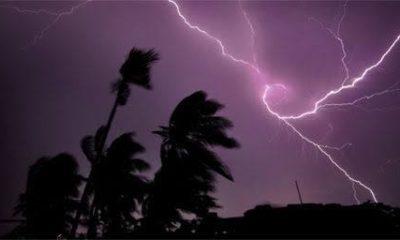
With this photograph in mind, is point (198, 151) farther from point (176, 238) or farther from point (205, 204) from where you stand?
point (176, 238)

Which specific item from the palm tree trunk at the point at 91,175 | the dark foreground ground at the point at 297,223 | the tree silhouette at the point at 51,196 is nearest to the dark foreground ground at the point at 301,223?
the dark foreground ground at the point at 297,223

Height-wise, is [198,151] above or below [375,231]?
above

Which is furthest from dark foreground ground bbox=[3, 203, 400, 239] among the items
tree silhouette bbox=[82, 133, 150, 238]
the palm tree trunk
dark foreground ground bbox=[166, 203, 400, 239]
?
tree silhouette bbox=[82, 133, 150, 238]

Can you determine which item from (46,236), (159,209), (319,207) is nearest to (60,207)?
(46,236)

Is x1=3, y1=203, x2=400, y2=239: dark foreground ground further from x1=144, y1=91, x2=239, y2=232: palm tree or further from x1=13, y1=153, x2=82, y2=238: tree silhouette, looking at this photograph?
x1=13, y1=153, x2=82, y2=238: tree silhouette

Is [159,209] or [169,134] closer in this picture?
[159,209]

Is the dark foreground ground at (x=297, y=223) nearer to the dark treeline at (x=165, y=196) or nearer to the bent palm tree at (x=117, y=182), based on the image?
the dark treeline at (x=165, y=196)

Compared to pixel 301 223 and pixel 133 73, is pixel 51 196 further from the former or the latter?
pixel 301 223
